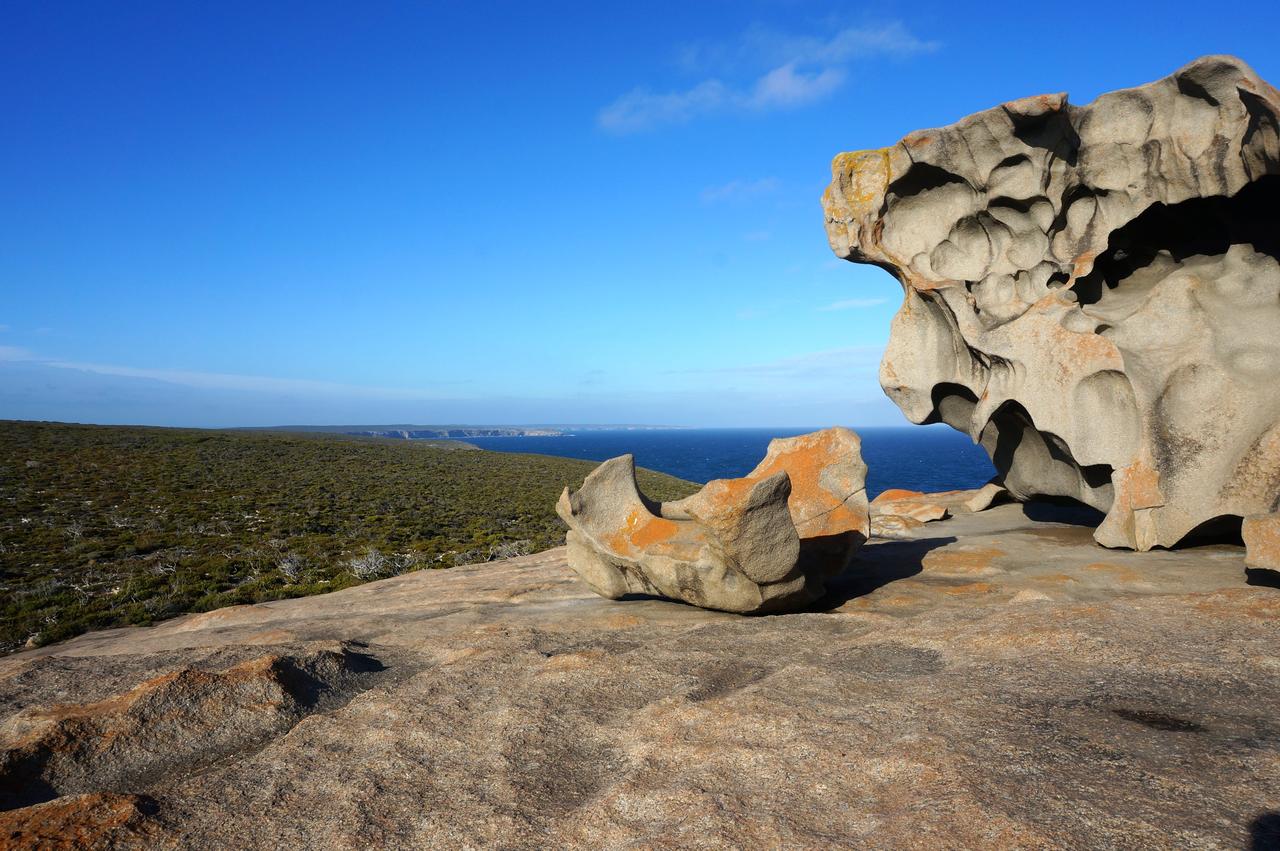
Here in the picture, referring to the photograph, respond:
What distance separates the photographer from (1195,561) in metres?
9.99

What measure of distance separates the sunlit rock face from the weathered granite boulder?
380 centimetres

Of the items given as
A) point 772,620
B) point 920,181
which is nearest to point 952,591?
point 772,620

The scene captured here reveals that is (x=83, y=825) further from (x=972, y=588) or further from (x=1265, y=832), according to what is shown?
(x=972, y=588)

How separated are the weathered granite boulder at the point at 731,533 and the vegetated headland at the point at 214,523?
9.58m

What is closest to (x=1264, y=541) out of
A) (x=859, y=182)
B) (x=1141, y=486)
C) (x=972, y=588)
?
(x=1141, y=486)

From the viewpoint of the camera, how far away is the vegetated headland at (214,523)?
1611 cm

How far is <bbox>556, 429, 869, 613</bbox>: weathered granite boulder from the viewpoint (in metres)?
8.44

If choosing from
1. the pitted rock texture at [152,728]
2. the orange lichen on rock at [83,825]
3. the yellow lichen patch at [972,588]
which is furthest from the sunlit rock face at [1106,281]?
the orange lichen on rock at [83,825]

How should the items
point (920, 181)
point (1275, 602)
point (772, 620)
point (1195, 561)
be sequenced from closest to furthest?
point (1275, 602) → point (772, 620) → point (1195, 561) → point (920, 181)

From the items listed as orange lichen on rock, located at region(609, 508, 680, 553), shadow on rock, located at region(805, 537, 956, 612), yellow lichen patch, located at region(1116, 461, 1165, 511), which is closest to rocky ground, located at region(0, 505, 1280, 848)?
shadow on rock, located at region(805, 537, 956, 612)

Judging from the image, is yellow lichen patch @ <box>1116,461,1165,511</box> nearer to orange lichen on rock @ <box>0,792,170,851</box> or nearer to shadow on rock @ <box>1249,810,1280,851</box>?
shadow on rock @ <box>1249,810,1280,851</box>

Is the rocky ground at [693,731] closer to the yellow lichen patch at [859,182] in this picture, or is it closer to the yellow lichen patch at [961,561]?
the yellow lichen patch at [961,561]

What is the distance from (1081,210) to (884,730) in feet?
34.1

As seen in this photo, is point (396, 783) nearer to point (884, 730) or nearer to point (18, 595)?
point (884, 730)
